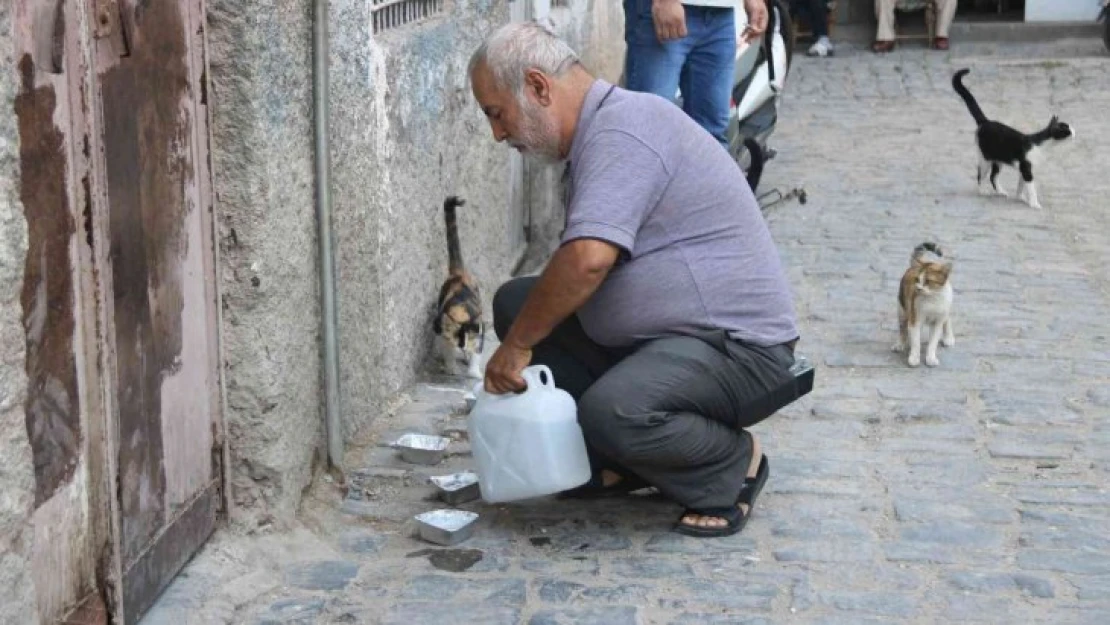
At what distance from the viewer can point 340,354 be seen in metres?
4.57

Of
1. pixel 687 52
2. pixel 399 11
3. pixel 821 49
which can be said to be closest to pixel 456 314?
pixel 399 11

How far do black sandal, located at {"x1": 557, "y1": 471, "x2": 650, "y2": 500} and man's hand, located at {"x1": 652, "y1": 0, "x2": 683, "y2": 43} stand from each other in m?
→ 2.48

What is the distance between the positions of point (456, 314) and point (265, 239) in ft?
5.57

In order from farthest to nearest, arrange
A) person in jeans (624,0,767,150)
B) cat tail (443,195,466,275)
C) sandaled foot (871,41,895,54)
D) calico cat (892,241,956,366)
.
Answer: sandaled foot (871,41,895,54) → person in jeans (624,0,767,150) → calico cat (892,241,956,366) → cat tail (443,195,466,275)

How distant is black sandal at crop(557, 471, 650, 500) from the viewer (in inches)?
177

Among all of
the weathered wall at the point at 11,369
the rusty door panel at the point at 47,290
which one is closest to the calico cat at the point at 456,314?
the rusty door panel at the point at 47,290

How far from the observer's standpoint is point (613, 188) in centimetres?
389

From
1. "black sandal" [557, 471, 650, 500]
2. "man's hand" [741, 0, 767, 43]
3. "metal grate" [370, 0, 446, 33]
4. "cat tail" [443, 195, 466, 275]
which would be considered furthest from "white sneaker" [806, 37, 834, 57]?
"black sandal" [557, 471, 650, 500]

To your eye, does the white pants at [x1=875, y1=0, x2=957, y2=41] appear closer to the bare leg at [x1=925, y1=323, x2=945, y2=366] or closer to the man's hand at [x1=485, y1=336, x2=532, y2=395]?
the bare leg at [x1=925, y1=323, x2=945, y2=366]

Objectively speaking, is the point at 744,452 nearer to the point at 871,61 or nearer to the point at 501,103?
the point at 501,103

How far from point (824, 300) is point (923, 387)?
1308 mm

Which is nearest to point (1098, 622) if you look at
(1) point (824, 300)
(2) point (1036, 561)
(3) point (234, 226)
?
(2) point (1036, 561)

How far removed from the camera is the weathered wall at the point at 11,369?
2.60 metres

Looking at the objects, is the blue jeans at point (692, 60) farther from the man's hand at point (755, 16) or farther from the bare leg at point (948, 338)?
the bare leg at point (948, 338)
